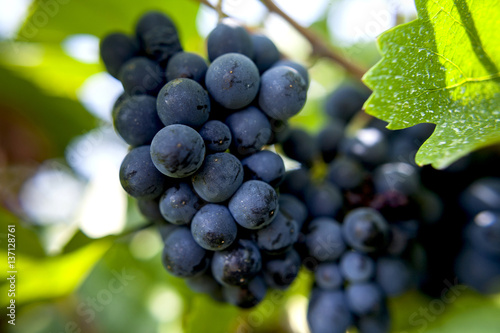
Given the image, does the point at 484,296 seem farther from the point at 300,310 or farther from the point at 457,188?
the point at 300,310

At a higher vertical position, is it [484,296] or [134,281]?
[484,296]

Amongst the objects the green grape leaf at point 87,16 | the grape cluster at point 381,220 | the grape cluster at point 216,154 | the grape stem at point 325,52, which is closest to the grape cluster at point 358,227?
the grape cluster at point 381,220

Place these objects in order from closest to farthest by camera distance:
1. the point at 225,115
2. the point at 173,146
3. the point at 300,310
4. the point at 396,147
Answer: the point at 173,146, the point at 225,115, the point at 396,147, the point at 300,310

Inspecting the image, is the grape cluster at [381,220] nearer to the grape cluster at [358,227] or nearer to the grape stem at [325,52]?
the grape cluster at [358,227]

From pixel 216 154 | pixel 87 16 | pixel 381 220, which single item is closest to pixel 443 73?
pixel 381 220

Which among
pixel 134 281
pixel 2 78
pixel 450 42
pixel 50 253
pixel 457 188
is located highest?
pixel 450 42

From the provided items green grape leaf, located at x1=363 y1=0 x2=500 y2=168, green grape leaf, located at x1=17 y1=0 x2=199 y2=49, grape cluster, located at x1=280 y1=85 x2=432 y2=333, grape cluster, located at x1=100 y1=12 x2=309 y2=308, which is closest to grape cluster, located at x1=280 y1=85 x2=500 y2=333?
grape cluster, located at x1=280 y1=85 x2=432 y2=333

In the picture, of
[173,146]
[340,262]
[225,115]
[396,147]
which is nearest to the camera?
[173,146]

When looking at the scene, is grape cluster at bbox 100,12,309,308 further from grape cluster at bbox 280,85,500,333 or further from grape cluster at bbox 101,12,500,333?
grape cluster at bbox 280,85,500,333

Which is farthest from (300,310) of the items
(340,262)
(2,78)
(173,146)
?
(2,78)
